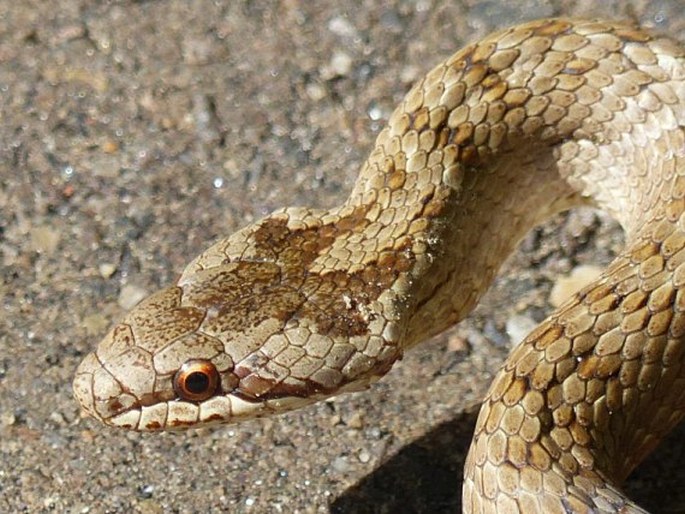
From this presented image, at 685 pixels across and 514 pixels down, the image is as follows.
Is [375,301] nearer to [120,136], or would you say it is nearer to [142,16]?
[120,136]

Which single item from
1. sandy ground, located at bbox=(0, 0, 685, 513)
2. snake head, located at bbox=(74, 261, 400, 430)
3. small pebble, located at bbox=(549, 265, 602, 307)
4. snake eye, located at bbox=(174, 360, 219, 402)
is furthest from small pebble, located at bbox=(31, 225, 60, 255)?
small pebble, located at bbox=(549, 265, 602, 307)

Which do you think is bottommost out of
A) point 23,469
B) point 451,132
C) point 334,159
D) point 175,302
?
point 23,469

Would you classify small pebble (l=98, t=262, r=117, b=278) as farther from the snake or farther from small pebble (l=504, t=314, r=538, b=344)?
small pebble (l=504, t=314, r=538, b=344)

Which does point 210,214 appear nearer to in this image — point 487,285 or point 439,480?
point 487,285

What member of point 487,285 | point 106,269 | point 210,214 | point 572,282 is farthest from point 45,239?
point 572,282

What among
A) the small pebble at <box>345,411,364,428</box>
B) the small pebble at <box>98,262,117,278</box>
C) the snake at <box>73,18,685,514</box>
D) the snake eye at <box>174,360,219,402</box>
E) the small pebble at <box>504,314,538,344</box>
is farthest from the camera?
the small pebble at <box>98,262,117,278</box>

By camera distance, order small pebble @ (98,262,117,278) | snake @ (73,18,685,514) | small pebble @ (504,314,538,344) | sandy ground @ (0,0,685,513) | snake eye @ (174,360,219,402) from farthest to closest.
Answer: small pebble @ (98,262,117,278), small pebble @ (504,314,538,344), sandy ground @ (0,0,685,513), snake eye @ (174,360,219,402), snake @ (73,18,685,514)

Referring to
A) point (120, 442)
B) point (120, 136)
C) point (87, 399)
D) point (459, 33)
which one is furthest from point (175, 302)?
point (459, 33)
